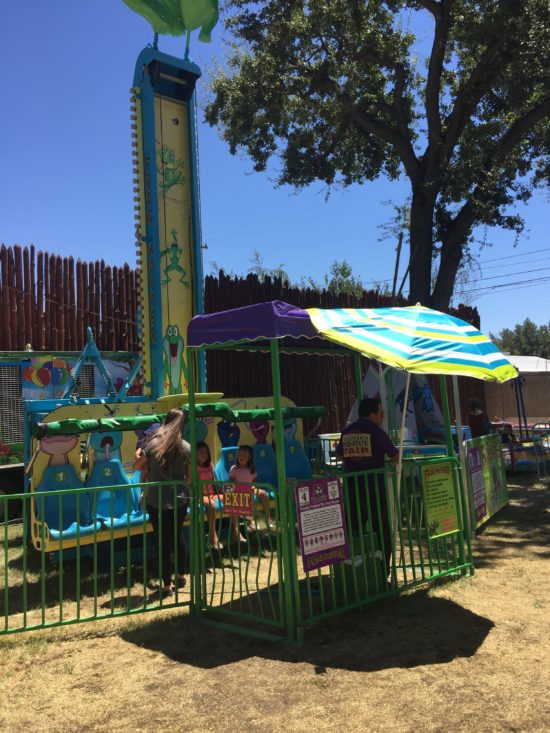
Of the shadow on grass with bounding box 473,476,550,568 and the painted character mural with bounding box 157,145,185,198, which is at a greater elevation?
the painted character mural with bounding box 157,145,185,198

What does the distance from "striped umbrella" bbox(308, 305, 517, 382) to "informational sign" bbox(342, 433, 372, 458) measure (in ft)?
3.74

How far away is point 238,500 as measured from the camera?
5.21 metres

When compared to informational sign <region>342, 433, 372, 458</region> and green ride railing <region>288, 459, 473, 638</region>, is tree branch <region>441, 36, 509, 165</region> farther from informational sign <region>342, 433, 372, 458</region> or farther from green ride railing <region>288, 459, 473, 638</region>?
green ride railing <region>288, 459, 473, 638</region>

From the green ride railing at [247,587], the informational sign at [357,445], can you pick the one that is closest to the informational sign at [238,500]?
the green ride railing at [247,587]

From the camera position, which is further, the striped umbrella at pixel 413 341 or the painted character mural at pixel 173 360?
the painted character mural at pixel 173 360

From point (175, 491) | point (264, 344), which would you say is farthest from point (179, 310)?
point (175, 491)

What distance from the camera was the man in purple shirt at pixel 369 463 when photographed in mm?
5543

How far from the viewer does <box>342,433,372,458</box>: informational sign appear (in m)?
5.64

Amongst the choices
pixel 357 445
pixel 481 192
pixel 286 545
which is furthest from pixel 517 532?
pixel 481 192

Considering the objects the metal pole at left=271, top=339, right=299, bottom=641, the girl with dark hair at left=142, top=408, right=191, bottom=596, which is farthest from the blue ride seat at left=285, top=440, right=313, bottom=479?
the metal pole at left=271, top=339, right=299, bottom=641

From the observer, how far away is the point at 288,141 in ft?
51.7

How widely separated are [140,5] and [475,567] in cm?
1019

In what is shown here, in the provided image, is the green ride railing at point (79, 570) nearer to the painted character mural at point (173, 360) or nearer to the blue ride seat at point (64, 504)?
the blue ride seat at point (64, 504)

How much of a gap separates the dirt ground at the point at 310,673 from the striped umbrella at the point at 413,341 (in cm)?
205
